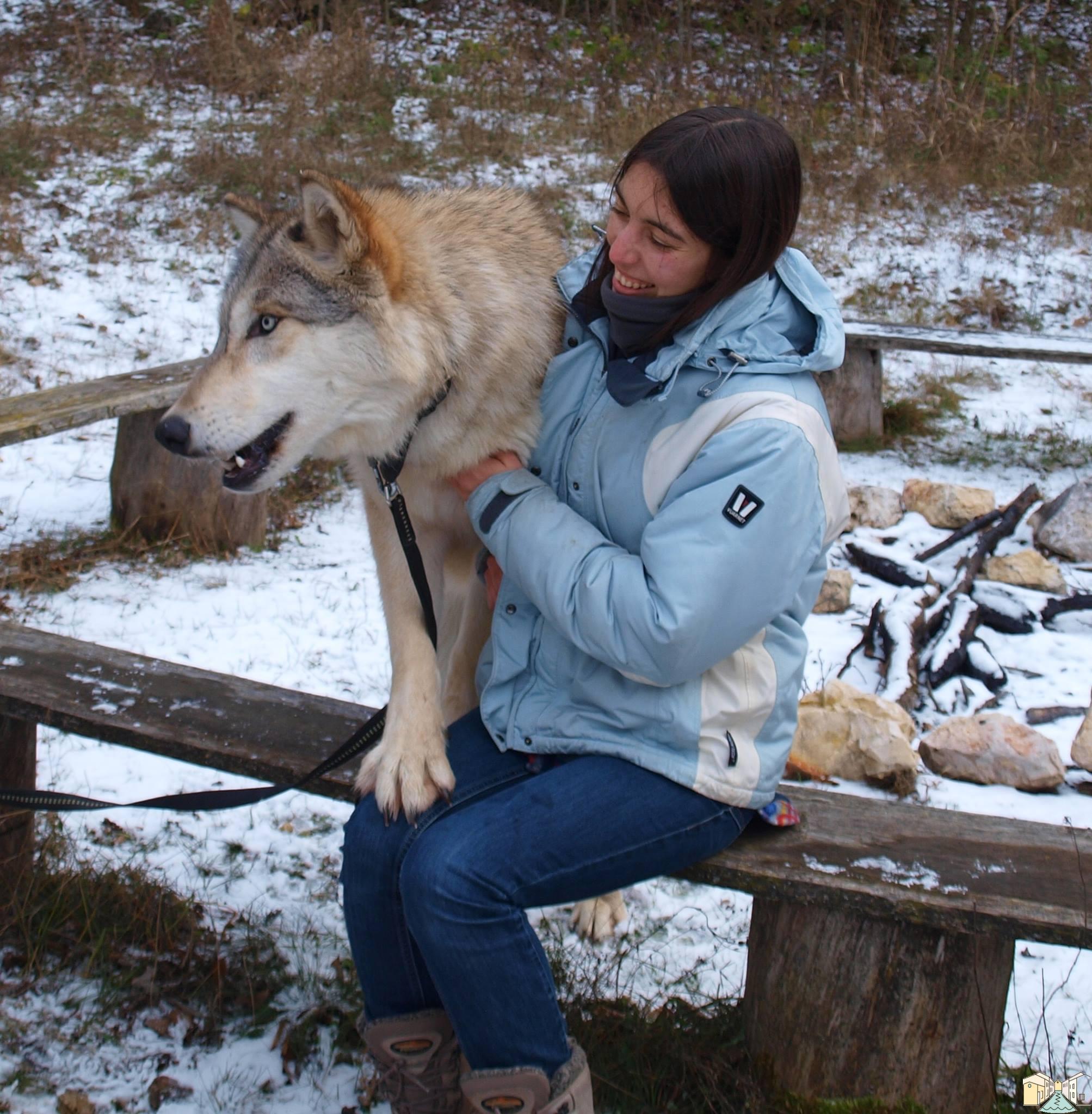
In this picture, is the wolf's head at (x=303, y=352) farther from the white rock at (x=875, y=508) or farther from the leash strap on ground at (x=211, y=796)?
the white rock at (x=875, y=508)

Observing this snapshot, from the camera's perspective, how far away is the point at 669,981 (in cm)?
247

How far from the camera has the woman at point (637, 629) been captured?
64.1 inches

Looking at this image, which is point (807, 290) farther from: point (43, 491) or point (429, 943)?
point (43, 491)

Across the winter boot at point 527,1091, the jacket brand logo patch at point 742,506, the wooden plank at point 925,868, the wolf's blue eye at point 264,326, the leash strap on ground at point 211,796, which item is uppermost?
the wolf's blue eye at point 264,326

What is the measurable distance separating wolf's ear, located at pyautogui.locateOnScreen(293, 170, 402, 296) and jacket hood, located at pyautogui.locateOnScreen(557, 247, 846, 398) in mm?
550

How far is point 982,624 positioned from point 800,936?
242 cm

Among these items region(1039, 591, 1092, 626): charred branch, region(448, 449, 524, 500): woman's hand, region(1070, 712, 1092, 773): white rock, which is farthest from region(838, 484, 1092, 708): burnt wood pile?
region(448, 449, 524, 500): woman's hand

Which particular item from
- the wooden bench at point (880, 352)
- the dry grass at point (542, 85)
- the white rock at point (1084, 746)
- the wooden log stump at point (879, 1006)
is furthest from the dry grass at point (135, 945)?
the dry grass at point (542, 85)

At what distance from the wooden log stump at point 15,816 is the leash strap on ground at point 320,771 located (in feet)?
1.29

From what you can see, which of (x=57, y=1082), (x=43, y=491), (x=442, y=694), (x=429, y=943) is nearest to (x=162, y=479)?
(x=43, y=491)

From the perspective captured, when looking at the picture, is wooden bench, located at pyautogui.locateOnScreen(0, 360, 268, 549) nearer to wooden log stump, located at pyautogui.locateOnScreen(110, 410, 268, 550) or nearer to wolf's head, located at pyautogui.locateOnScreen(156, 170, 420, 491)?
wooden log stump, located at pyautogui.locateOnScreen(110, 410, 268, 550)

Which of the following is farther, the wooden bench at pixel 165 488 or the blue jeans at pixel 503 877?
the wooden bench at pixel 165 488

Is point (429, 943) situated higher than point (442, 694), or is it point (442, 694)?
point (429, 943)

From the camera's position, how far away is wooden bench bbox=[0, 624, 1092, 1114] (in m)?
1.73
